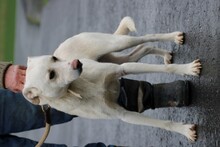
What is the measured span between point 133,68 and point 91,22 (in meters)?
3.73

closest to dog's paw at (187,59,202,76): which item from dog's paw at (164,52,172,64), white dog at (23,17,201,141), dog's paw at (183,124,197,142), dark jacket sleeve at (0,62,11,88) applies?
white dog at (23,17,201,141)

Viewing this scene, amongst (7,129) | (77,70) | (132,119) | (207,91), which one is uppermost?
(77,70)

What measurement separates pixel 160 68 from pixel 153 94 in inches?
14.9

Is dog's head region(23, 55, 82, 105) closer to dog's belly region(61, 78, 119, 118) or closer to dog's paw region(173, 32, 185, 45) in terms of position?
dog's belly region(61, 78, 119, 118)

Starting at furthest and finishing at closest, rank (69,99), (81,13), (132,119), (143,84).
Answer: (81,13)
(143,84)
(132,119)
(69,99)

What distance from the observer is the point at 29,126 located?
3.90m

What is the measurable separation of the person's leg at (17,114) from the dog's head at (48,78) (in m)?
0.81

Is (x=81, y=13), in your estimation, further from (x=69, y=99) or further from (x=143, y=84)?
(x=69, y=99)

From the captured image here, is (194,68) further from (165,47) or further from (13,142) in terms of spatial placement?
(13,142)

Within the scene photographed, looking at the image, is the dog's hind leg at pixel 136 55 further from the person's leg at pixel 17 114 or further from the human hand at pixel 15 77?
the human hand at pixel 15 77

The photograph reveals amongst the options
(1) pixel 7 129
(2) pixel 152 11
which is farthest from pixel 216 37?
(1) pixel 7 129

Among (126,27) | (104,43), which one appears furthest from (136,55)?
(104,43)

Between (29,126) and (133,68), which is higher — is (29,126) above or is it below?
below

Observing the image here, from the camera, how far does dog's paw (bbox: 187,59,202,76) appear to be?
3.52 metres
